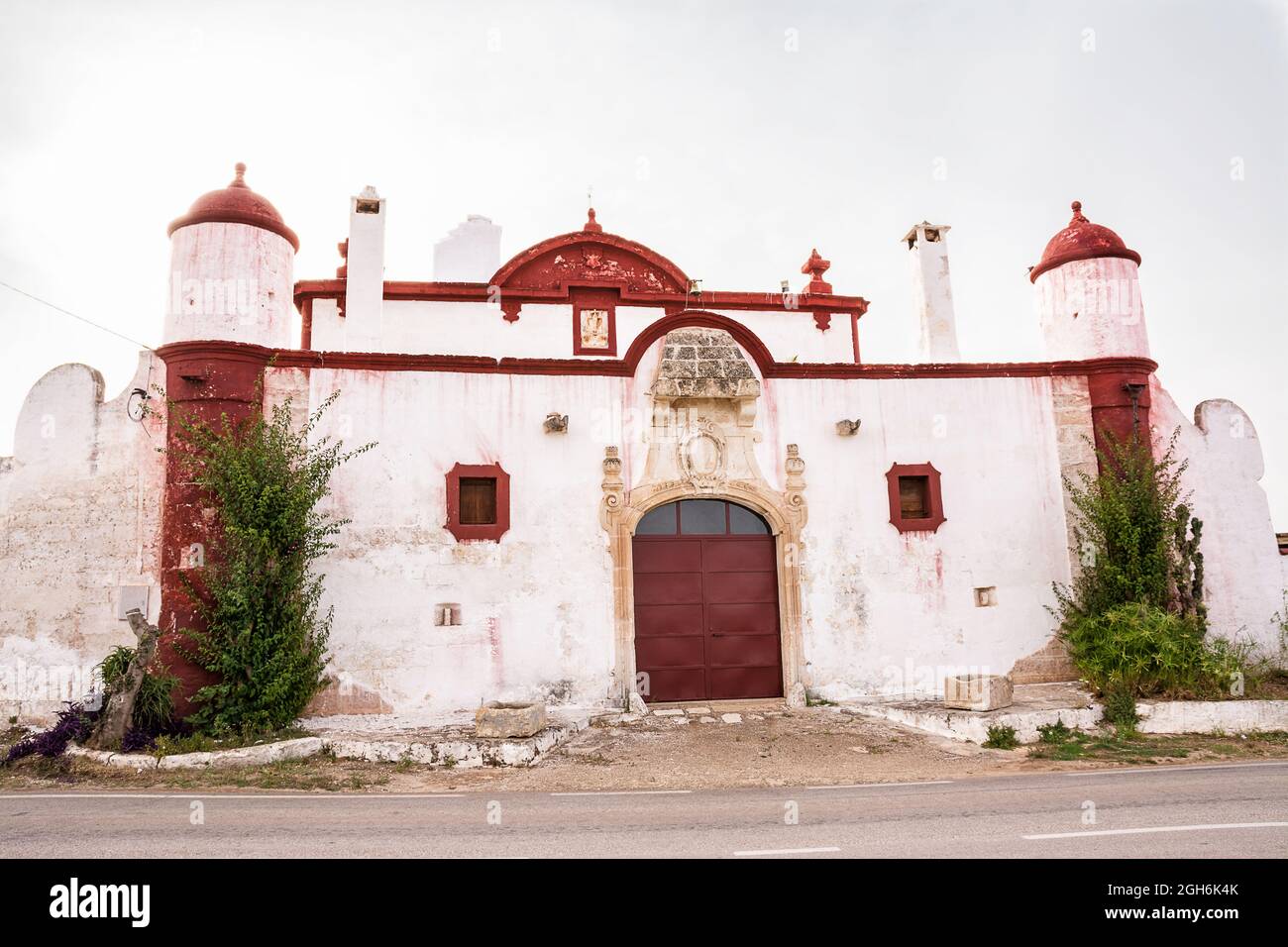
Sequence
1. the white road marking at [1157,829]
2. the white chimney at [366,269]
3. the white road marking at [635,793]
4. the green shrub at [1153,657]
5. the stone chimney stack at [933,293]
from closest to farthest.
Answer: the white road marking at [1157,829] → the white road marking at [635,793] → the green shrub at [1153,657] → the white chimney at [366,269] → the stone chimney stack at [933,293]

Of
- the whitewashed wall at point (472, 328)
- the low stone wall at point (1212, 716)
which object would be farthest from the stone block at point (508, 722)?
the whitewashed wall at point (472, 328)

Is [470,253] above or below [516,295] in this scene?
above

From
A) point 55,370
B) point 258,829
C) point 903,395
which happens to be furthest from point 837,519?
point 55,370

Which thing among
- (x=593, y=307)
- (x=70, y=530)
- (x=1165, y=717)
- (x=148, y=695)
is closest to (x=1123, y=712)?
(x=1165, y=717)

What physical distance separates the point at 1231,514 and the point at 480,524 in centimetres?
1137

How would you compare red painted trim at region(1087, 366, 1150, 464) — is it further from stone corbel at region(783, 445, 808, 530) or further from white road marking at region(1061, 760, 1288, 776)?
white road marking at region(1061, 760, 1288, 776)

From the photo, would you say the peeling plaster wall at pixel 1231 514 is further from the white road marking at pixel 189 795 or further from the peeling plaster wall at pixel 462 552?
the white road marking at pixel 189 795

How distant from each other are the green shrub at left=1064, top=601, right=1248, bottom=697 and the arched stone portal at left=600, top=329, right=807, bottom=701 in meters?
4.01

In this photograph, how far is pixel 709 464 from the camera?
42.9 ft

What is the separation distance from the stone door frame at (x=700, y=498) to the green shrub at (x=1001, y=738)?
2.89 m

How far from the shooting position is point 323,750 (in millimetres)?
9969

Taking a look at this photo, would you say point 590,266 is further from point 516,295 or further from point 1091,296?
point 1091,296

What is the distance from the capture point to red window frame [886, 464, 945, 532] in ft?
43.3

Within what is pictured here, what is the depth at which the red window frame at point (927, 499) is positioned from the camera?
13.2m
